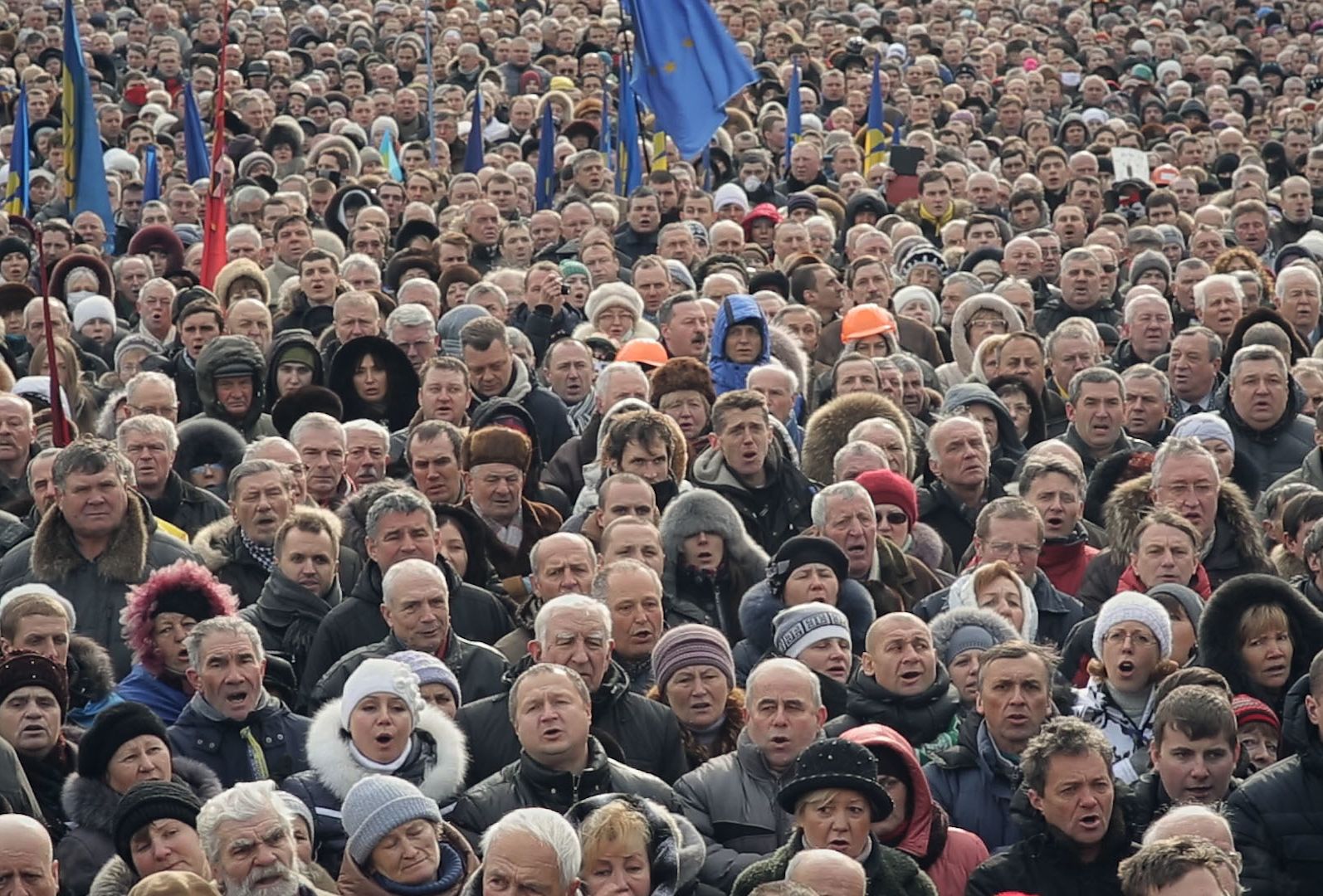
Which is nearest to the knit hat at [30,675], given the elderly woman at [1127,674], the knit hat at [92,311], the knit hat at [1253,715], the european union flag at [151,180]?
the elderly woman at [1127,674]

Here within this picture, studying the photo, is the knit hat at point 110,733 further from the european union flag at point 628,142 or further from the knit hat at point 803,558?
the european union flag at point 628,142

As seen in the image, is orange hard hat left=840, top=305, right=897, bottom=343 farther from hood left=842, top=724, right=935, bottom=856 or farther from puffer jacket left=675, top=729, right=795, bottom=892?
hood left=842, top=724, right=935, bottom=856

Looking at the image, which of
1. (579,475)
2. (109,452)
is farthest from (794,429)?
(109,452)

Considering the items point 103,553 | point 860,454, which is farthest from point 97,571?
point 860,454

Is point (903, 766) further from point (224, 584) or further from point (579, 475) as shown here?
point (579, 475)

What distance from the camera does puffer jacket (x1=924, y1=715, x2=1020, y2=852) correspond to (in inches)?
Answer: 319

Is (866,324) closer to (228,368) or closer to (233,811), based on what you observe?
(228,368)

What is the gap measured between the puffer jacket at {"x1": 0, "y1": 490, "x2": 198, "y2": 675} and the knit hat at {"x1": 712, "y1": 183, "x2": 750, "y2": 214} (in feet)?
31.9

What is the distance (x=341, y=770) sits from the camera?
7.79m

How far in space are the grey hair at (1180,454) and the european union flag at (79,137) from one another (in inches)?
284

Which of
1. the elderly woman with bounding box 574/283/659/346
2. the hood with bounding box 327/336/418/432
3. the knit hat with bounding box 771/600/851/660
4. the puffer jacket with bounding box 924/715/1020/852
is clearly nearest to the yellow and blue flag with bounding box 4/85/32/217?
the elderly woman with bounding box 574/283/659/346

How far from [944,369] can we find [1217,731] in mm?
6285

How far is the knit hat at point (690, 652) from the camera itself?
859 centimetres

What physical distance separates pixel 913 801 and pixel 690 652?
116 cm
